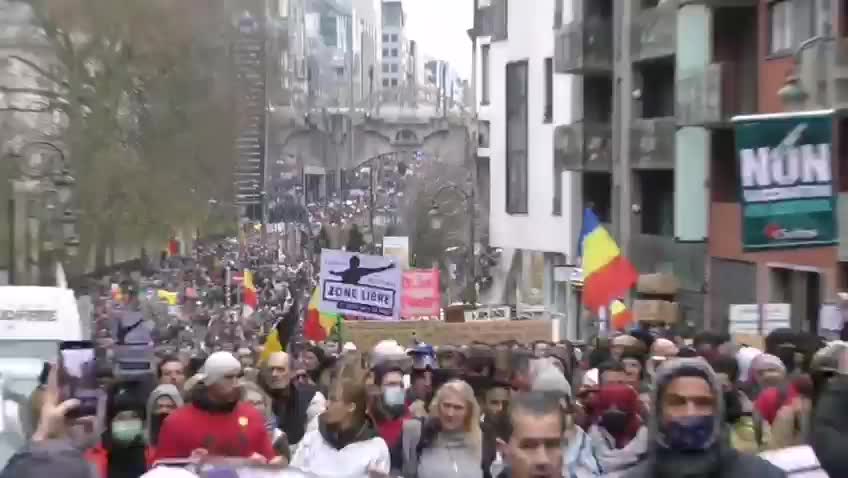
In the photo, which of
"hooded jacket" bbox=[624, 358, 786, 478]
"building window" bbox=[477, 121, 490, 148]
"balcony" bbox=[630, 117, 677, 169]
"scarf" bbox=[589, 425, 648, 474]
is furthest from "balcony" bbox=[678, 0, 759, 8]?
"building window" bbox=[477, 121, 490, 148]

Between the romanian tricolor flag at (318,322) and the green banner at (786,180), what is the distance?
10410 millimetres

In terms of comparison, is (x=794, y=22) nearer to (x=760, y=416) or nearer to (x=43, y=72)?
(x=760, y=416)

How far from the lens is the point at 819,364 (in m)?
9.16

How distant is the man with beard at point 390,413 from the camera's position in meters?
10.8

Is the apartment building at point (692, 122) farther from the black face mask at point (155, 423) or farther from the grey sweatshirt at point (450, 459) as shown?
the grey sweatshirt at point (450, 459)

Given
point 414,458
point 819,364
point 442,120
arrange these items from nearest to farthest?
1. point 819,364
2. point 414,458
3. point 442,120

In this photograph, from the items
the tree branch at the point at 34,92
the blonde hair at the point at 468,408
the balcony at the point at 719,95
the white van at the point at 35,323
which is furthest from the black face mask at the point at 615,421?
the tree branch at the point at 34,92

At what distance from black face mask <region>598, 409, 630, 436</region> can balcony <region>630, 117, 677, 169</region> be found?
28183 millimetres

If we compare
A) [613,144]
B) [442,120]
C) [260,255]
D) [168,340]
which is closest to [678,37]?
[613,144]

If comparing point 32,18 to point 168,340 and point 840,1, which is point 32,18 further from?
point 840,1

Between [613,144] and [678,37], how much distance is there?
793 cm

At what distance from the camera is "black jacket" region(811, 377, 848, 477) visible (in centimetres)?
707

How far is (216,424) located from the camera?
9.89 m

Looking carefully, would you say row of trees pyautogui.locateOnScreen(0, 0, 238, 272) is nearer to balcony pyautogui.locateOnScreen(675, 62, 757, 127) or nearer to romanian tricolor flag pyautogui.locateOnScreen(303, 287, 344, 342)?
balcony pyautogui.locateOnScreen(675, 62, 757, 127)
